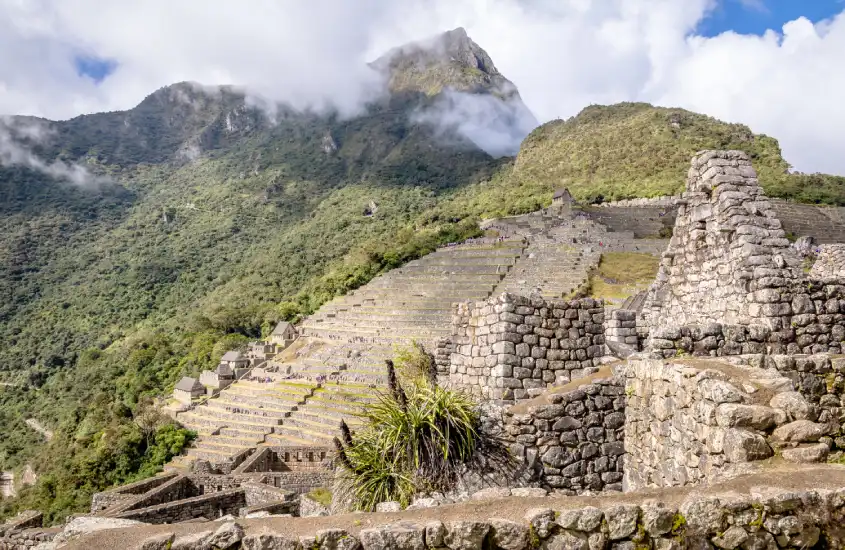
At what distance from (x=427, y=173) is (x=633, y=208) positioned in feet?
273

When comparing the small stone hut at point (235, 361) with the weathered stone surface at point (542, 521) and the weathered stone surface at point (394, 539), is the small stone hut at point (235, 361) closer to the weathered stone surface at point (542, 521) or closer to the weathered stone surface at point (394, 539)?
the weathered stone surface at point (394, 539)

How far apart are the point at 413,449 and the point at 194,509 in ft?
32.4

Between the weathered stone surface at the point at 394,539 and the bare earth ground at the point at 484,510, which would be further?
the bare earth ground at the point at 484,510

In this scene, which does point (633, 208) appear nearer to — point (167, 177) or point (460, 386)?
point (460, 386)

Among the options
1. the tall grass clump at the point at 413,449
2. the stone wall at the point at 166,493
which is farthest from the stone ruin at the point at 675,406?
the stone wall at the point at 166,493

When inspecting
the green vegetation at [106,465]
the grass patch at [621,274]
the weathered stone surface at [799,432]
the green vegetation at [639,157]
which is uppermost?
the green vegetation at [639,157]

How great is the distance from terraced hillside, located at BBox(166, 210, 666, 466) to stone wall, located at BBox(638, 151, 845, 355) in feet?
46.7

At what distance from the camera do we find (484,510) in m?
2.48

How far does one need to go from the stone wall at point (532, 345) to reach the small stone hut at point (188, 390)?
36.2m

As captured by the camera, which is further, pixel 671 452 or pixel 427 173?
pixel 427 173

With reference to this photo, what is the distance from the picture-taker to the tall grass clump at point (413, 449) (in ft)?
13.8

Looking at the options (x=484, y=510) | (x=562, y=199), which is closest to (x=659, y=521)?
(x=484, y=510)

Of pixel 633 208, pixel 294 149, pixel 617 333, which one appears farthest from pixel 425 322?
pixel 294 149

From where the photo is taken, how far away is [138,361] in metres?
54.5
